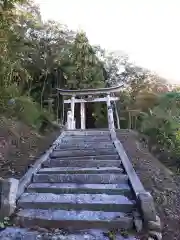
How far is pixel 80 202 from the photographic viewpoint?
3.20 metres

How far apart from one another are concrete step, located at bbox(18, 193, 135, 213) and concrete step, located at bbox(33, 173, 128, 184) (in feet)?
1.63

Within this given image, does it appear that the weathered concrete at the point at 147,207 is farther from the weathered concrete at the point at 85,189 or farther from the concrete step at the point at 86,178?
the concrete step at the point at 86,178

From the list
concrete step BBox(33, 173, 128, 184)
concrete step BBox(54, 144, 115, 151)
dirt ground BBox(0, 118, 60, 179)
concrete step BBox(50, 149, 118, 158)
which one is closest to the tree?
dirt ground BBox(0, 118, 60, 179)

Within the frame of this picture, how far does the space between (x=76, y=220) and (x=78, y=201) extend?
0.37 metres

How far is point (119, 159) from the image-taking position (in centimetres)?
498

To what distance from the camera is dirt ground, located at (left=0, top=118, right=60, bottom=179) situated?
4.72 meters

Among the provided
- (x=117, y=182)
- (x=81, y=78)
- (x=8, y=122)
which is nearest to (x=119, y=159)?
(x=117, y=182)

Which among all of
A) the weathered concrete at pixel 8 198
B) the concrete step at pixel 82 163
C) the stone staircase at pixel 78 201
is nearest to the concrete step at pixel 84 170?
the stone staircase at pixel 78 201

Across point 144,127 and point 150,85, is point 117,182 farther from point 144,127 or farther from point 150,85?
point 150,85

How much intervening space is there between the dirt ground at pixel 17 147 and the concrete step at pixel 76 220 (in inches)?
59.2

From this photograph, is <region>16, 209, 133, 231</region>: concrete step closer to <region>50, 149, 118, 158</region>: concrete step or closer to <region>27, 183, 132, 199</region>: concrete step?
<region>27, 183, 132, 199</region>: concrete step

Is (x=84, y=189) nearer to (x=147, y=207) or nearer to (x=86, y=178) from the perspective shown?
(x=86, y=178)

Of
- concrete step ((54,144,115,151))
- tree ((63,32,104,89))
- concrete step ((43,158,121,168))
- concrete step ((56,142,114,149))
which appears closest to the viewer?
concrete step ((43,158,121,168))

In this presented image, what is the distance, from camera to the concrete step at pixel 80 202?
3127mm
